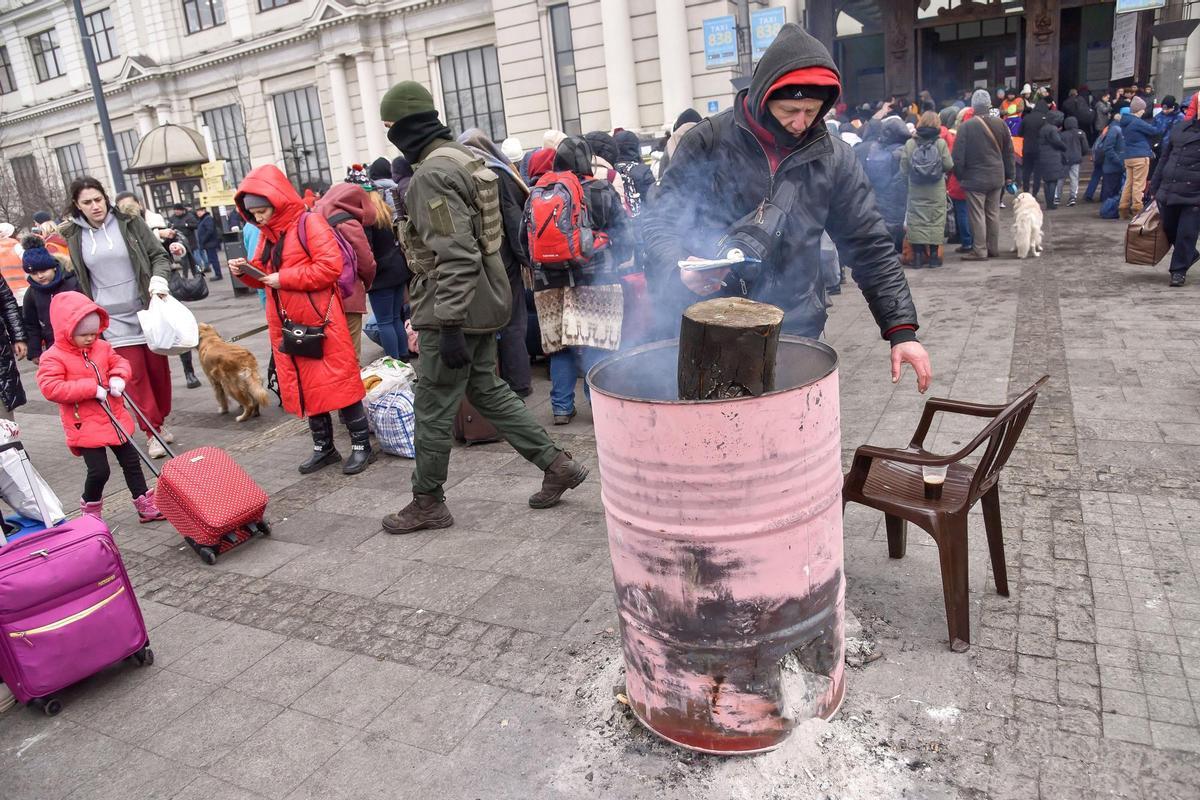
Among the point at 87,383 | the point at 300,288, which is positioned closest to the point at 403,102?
the point at 300,288

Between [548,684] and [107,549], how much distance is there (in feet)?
6.04

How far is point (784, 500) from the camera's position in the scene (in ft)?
7.26

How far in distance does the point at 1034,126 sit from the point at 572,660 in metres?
13.5

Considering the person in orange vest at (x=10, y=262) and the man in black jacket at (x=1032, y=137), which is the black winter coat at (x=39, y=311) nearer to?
the person in orange vest at (x=10, y=262)

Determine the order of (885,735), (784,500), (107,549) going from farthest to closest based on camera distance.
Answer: (107,549)
(885,735)
(784,500)

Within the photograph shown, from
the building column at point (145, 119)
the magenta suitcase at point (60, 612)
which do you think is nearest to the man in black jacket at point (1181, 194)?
the magenta suitcase at point (60, 612)

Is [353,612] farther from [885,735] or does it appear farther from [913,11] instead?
[913,11]

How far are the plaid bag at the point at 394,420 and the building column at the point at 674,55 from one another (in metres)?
12.2

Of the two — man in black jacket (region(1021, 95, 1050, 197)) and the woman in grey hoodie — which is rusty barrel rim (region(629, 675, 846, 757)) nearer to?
the woman in grey hoodie

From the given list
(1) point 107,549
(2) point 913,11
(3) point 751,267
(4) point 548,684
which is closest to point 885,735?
(4) point 548,684

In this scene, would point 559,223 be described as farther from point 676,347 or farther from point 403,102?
point 676,347

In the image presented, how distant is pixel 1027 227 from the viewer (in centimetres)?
1036

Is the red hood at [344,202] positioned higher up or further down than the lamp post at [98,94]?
further down

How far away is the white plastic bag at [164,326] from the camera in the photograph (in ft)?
17.9
